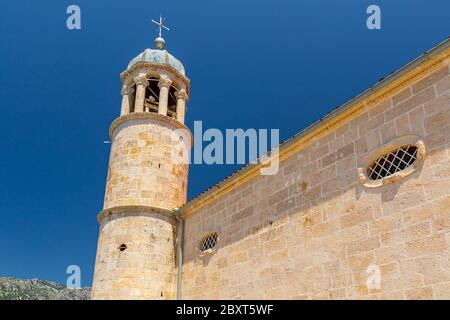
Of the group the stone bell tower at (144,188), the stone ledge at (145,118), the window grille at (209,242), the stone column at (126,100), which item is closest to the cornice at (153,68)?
the stone bell tower at (144,188)

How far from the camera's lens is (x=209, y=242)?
10.3 metres

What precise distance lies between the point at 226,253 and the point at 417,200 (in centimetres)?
459

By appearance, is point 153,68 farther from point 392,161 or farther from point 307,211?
point 392,161

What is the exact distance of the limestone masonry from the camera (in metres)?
5.96

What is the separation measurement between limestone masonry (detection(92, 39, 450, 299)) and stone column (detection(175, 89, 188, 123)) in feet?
2.05

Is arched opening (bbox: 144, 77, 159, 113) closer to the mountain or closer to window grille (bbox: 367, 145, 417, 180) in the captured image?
window grille (bbox: 367, 145, 417, 180)

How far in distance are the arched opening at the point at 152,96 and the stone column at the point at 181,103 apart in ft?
2.83

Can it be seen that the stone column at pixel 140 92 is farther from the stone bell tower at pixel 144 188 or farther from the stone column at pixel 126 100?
the stone column at pixel 126 100

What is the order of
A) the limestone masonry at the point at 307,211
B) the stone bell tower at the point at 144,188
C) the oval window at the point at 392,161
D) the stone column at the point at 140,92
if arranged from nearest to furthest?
the limestone masonry at the point at 307,211 → the oval window at the point at 392,161 → the stone bell tower at the point at 144,188 → the stone column at the point at 140,92

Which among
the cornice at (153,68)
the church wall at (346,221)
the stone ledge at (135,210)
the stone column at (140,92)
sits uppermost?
the cornice at (153,68)

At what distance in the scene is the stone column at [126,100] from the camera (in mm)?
13547

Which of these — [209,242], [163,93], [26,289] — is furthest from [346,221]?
[26,289]

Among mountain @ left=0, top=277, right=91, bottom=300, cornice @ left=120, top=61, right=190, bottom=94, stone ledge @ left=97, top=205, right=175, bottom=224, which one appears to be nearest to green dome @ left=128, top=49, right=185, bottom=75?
cornice @ left=120, top=61, right=190, bottom=94
